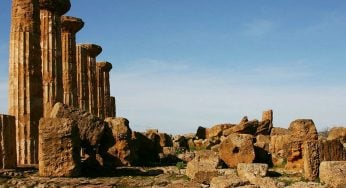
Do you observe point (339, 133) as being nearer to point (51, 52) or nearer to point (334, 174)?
point (51, 52)

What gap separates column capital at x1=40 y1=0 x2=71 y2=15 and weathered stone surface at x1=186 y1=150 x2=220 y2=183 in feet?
35.0

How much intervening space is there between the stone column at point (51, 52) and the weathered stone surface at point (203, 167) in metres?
9.80

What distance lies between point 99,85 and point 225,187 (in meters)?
27.4

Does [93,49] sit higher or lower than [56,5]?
lower

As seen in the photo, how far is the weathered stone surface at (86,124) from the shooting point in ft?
48.9

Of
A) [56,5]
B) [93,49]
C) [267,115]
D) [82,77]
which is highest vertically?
[56,5]

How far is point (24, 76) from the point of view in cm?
1994

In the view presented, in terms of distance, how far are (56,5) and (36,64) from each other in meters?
3.52

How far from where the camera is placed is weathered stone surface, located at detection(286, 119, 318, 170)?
54.1ft

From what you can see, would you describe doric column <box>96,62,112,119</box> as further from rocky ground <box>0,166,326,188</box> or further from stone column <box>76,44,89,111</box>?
rocky ground <box>0,166,326,188</box>

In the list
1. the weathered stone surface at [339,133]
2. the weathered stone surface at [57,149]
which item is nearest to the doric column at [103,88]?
the weathered stone surface at [339,133]

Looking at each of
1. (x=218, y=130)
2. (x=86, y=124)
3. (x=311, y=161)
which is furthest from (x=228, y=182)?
(x=218, y=130)

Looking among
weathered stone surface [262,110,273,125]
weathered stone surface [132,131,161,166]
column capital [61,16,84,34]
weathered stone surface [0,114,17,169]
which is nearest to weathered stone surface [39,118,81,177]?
weathered stone surface [0,114,17,169]

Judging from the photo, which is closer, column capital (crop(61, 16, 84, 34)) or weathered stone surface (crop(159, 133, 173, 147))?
weathered stone surface (crop(159, 133, 173, 147))
